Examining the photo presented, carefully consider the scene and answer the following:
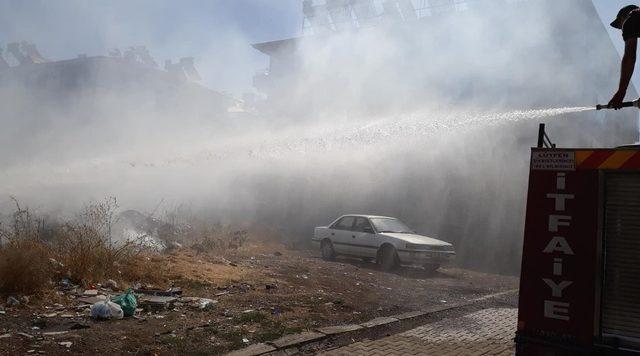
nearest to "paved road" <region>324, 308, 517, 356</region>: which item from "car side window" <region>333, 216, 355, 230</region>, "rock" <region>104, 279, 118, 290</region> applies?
"rock" <region>104, 279, 118, 290</region>

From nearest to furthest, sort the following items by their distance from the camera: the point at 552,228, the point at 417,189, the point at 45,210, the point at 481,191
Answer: the point at 552,228 < the point at 45,210 < the point at 481,191 < the point at 417,189

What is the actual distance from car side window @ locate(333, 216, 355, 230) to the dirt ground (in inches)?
42.0

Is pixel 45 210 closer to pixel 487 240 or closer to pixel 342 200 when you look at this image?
pixel 342 200

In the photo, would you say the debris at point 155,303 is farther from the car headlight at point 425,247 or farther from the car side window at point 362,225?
the car side window at point 362,225

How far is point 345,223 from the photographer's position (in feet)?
34.7

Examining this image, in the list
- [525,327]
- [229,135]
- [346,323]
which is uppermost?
[229,135]

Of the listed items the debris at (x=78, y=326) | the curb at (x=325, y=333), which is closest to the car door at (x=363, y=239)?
the curb at (x=325, y=333)

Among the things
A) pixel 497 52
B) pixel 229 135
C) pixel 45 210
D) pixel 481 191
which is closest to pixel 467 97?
pixel 497 52

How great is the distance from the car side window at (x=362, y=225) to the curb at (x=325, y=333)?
3.88 metres

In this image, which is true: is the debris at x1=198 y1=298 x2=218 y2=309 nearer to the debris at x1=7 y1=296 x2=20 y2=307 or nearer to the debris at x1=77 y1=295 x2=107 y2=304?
the debris at x1=77 y1=295 x2=107 y2=304

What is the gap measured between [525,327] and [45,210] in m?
11.1

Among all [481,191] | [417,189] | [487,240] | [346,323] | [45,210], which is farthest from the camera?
[417,189]

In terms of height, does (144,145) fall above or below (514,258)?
above

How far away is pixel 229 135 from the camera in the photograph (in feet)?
53.7
